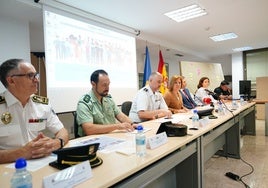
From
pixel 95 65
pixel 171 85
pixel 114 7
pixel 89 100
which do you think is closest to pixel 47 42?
pixel 95 65

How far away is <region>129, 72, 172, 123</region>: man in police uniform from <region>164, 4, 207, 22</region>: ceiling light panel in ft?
4.29

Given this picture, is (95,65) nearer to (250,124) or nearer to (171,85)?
(171,85)

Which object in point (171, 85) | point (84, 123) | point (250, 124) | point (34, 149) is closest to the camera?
point (34, 149)

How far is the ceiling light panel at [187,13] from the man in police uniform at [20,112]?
8.83ft

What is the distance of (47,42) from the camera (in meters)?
2.73

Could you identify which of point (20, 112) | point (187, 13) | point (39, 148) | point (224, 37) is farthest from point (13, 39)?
point (224, 37)

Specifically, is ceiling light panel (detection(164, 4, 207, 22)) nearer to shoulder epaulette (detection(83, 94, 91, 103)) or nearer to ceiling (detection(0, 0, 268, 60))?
ceiling (detection(0, 0, 268, 60))

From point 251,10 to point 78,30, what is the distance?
287 cm

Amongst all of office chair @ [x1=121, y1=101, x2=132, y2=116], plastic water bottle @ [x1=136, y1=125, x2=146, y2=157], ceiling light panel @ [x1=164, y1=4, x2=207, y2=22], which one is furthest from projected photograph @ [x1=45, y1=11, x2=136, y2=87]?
plastic water bottle @ [x1=136, y1=125, x2=146, y2=157]

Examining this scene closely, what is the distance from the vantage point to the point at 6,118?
1.24 m

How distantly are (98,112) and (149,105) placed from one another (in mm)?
964

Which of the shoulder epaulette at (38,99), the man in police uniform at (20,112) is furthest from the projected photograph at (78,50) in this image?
the man in police uniform at (20,112)

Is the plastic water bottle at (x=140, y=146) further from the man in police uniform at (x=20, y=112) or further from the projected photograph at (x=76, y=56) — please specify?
the projected photograph at (x=76, y=56)

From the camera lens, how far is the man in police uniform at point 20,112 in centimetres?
122
